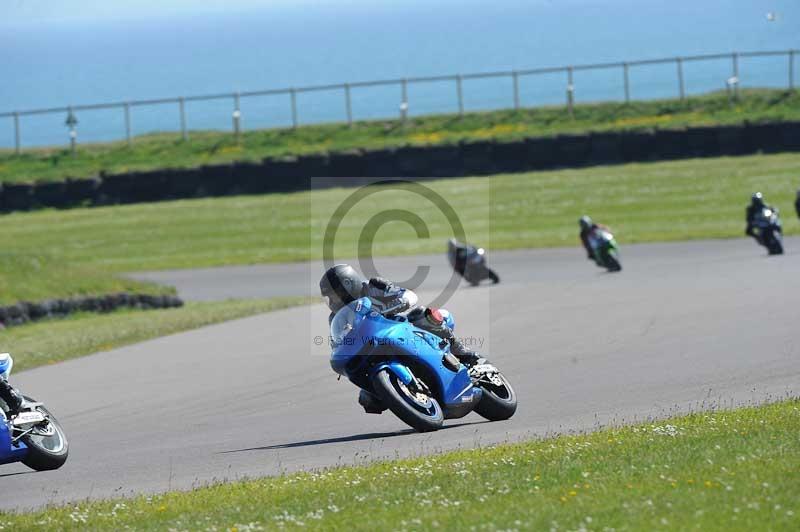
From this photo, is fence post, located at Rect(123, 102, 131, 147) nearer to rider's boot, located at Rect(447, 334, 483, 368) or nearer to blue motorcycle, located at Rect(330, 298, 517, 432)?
rider's boot, located at Rect(447, 334, 483, 368)

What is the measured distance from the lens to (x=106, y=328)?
1881 centimetres

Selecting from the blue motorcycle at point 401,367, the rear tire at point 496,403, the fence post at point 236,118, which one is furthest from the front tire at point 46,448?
the fence post at point 236,118

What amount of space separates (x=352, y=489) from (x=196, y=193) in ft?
99.0

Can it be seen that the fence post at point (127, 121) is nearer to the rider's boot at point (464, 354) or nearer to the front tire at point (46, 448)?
the rider's boot at point (464, 354)

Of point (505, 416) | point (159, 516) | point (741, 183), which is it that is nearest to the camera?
point (159, 516)

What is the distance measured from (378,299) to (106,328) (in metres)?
10.4

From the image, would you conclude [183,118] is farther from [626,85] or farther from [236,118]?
[626,85]

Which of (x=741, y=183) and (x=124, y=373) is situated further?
(x=741, y=183)

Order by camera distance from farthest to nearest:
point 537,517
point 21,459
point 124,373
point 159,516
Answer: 1. point 124,373
2. point 21,459
3. point 159,516
4. point 537,517

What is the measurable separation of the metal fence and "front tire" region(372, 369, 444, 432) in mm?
31159

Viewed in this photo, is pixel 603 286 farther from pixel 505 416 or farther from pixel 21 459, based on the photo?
pixel 21 459

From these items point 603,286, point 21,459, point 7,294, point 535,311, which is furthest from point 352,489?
point 7,294

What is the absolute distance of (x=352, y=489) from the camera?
7.48 metres

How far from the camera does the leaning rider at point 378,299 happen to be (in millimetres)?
9227
